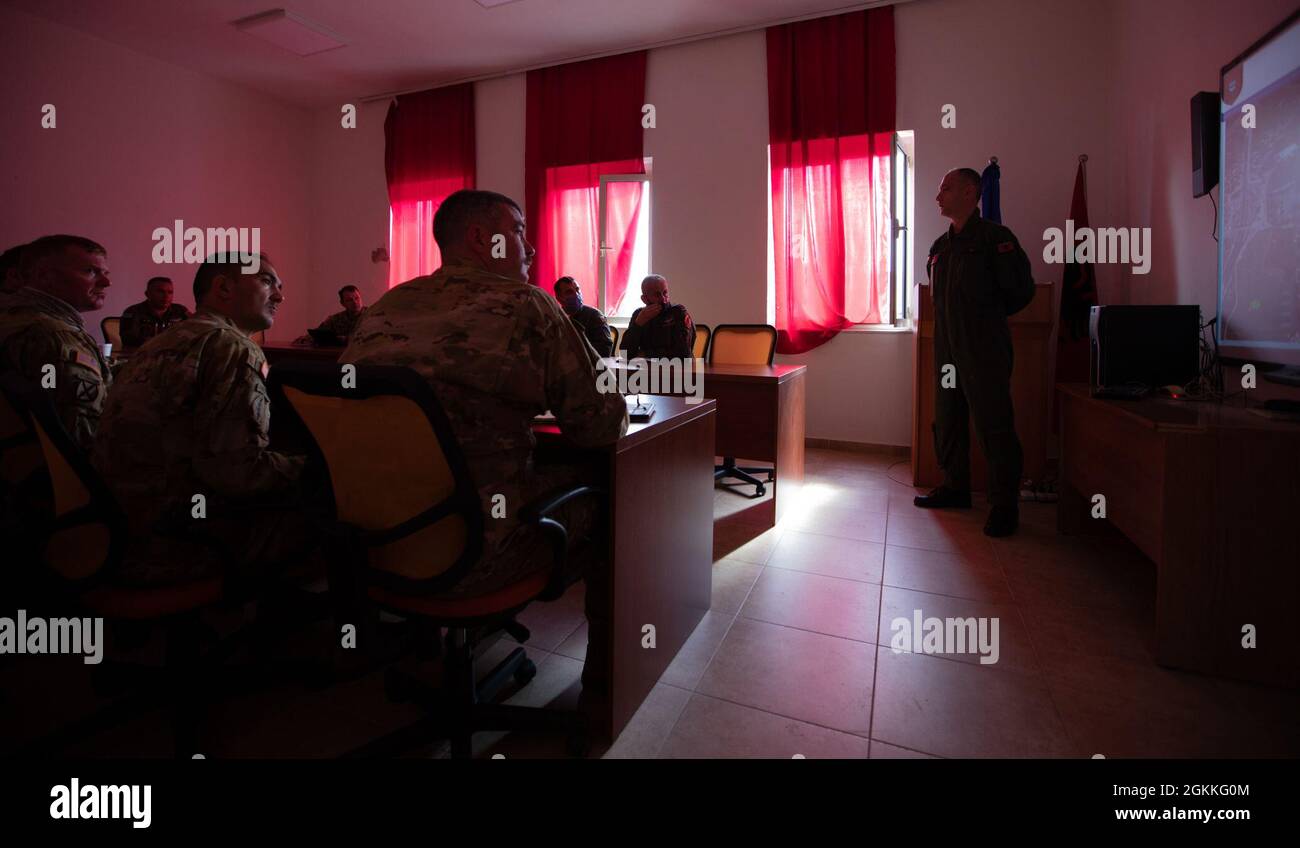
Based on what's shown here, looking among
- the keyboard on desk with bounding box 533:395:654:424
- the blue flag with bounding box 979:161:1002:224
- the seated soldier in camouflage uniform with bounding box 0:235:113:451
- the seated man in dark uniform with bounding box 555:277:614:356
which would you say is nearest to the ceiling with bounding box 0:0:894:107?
the blue flag with bounding box 979:161:1002:224

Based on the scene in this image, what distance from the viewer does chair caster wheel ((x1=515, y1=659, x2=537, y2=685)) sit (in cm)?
163

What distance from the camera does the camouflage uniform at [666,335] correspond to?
3.74m

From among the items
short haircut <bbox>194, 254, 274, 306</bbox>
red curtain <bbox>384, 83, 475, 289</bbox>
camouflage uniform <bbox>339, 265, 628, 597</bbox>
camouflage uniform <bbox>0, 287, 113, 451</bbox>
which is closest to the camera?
camouflage uniform <bbox>339, 265, 628, 597</bbox>

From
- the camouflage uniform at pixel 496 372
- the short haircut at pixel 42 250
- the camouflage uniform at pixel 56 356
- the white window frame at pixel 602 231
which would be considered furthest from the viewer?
the white window frame at pixel 602 231

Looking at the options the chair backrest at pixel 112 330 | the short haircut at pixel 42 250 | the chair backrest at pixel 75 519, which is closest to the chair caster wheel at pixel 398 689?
the chair backrest at pixel 75 519

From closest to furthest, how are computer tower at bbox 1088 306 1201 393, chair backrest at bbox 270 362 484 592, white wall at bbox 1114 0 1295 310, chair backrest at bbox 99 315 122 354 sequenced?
chair backrest at bbox 270 362 484 592
computer tower at bbox 1088 306 1201 393
white wall at bbox 1114 0 1295 310
chair backrest at bbox 99 315 122 354

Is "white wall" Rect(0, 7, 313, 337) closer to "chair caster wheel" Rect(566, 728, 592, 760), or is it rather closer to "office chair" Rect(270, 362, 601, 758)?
"office chair" Rect(270, 362, 601, 758)

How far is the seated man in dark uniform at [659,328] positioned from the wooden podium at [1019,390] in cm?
140

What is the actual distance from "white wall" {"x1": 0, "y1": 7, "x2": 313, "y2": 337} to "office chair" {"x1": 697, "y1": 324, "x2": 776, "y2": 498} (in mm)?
5179

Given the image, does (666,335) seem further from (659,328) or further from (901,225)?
(901,225)

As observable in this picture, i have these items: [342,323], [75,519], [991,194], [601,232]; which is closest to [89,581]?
[75,519]

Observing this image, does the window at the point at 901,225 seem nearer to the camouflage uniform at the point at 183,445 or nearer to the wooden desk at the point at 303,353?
the wooden desk at the point at 303,353

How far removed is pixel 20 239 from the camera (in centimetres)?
464
